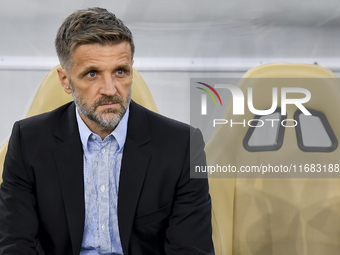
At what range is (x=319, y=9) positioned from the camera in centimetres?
174

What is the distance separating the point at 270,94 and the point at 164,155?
0.42 metres

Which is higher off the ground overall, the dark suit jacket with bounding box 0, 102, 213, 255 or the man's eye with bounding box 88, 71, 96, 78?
the man's eye with bounding box 88, 71, 96, 78

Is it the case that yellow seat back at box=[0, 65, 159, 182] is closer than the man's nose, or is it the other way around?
the man's nose

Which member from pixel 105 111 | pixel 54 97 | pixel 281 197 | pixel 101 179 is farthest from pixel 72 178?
pixel 281 197

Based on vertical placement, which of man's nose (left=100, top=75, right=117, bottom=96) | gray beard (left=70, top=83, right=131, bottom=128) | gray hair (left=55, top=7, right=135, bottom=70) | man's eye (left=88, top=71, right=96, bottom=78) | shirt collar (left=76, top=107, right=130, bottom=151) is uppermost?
gray hair (left=55, top=7, right=135, bottom=70)

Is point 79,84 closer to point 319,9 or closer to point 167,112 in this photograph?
point 167,112

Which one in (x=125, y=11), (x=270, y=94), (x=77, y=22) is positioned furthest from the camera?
(x=125, y=11)

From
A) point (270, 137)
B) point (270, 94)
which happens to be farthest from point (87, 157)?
point (270, 137)

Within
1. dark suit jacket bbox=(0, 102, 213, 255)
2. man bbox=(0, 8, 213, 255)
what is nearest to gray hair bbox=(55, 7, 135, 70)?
man bbox=(0, 8, 213, 255)

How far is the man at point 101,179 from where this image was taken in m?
0.96

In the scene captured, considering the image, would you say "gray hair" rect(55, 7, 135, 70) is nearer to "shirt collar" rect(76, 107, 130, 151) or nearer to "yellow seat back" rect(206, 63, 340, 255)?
"shirt collar" rect(76, 107, 130, 151)

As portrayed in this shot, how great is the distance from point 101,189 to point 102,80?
0.88ft

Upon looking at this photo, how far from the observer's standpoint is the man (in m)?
0.96

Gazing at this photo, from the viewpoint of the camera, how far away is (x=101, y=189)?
989 millimetres
